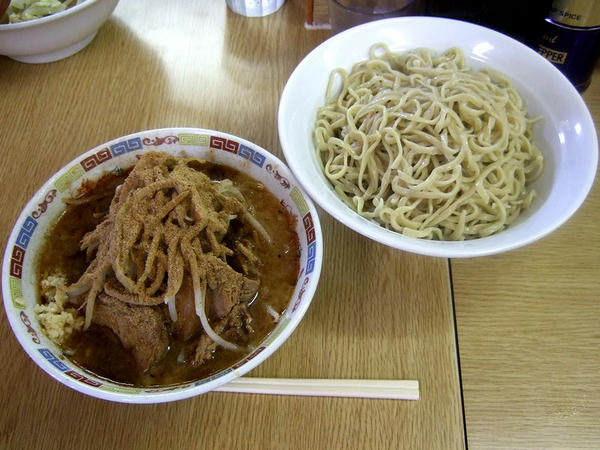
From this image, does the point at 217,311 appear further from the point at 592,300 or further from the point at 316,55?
the point at 592,300

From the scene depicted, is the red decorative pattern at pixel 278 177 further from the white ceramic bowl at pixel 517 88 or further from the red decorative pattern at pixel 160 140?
the red decorative pattern at pixel 160 140

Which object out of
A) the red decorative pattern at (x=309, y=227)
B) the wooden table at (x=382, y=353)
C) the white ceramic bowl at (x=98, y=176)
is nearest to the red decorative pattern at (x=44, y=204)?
the white ceramic bowl at (x=98, y=176)

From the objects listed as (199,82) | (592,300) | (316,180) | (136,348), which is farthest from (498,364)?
(199,82)

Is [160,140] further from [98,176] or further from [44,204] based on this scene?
[44,204]

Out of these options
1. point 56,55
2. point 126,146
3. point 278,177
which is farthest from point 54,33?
point 278,177

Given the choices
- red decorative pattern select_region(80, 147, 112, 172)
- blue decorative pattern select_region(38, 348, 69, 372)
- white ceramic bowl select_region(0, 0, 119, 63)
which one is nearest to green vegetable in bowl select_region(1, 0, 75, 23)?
white ceramic bowl select_region(0, 0, 119, 63)

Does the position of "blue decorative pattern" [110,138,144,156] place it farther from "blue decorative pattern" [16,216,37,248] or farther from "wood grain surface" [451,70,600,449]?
"wood grain surface" [451,70,600,449]
